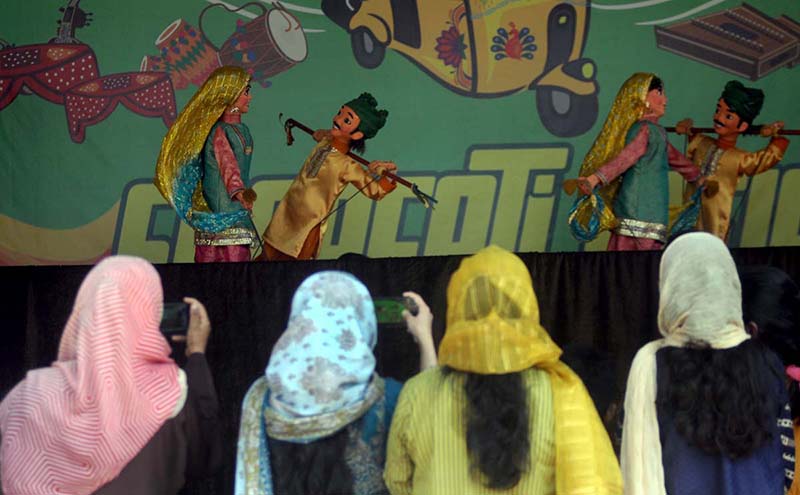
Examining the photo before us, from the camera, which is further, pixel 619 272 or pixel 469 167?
pixel 469 167

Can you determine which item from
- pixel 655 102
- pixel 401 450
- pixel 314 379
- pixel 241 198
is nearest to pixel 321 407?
pixel 314 379

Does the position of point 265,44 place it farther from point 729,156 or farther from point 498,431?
point 498,431

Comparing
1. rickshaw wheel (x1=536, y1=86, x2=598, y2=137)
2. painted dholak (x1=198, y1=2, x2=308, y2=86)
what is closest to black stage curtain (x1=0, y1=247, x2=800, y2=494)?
rickshaw wheel (x1=536, y1=86, x2=598, y2=137)

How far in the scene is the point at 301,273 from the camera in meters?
4.07

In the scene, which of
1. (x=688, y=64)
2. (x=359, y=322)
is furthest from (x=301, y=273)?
(x=688, y=64)

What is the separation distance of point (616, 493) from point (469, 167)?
2.95 m

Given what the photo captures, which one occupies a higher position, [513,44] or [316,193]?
[513,44]

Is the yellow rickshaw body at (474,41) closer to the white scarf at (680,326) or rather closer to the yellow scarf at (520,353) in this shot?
the white scarf at (680,326)

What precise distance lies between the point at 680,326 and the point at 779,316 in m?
0.42

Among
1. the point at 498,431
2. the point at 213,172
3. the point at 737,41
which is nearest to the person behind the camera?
the point at 498,431

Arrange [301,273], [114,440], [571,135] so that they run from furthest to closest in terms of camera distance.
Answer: [571,135]
[301,273]
[114,440]

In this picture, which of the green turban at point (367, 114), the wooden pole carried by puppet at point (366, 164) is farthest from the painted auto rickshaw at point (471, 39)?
the green turban at point (367, 114)

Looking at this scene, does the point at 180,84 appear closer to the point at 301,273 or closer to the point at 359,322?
the point at 301,273

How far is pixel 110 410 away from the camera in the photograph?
2.69 metres
